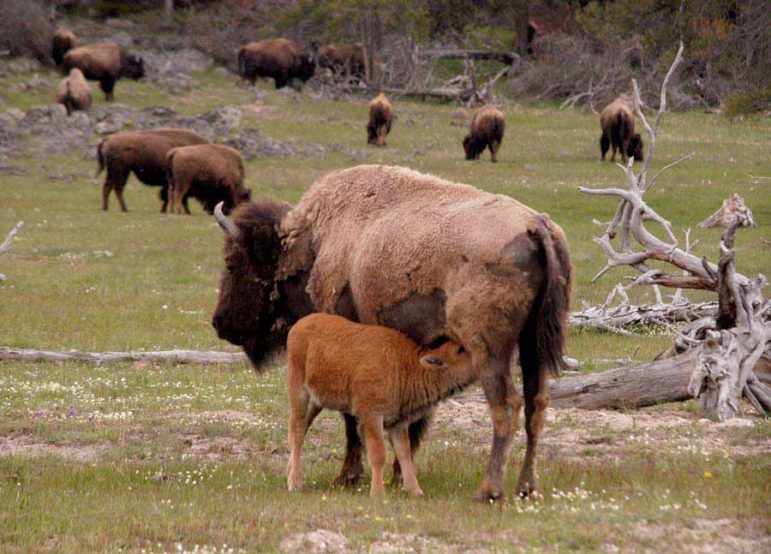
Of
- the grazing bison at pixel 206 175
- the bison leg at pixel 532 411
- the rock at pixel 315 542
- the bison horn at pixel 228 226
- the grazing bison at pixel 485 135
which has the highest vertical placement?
the bison horn at pixel 228 226

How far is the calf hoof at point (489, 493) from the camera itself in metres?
7.45

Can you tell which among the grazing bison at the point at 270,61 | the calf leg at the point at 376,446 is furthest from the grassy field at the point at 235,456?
the grazing bison at the point at 270,61

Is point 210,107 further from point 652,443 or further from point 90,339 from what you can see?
point 652,443

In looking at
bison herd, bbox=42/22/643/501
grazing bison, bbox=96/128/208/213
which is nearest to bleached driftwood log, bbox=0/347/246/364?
bison herd, bbox=42/22/643/501

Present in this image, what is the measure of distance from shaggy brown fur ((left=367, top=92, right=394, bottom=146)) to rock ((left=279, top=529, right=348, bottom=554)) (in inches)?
1161

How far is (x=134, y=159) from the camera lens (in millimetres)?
29609

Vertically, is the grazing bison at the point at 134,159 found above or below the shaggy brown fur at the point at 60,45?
below

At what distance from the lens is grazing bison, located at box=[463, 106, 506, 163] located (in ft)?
112

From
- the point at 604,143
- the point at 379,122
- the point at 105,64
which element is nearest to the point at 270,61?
the point at 105,64

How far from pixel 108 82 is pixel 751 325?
35.5m

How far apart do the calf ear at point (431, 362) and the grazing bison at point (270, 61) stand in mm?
41004

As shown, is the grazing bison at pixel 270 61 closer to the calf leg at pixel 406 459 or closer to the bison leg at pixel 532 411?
the calf leg at pixel 406 459

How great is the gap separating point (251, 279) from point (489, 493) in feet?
10.6

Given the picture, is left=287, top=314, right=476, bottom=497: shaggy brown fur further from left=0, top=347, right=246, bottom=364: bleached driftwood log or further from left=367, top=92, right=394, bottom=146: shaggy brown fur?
left=367, top=92, right=394, bottom=146: shaggy brown fur
